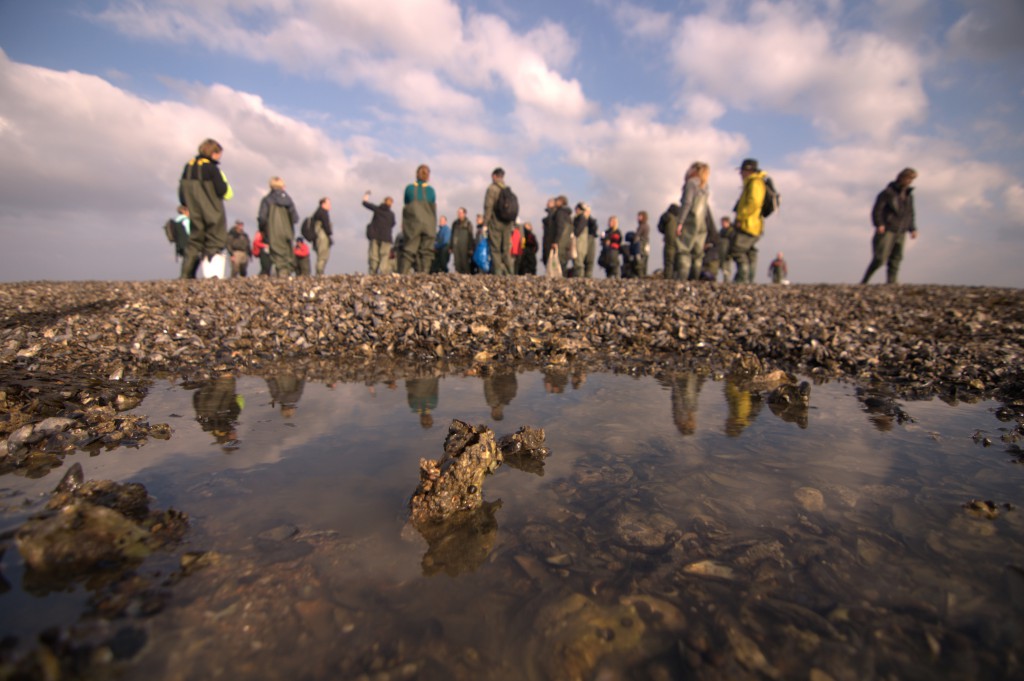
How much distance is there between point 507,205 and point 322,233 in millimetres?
7907

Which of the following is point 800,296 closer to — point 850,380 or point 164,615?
point 850,380

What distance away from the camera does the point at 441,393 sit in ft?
16.5

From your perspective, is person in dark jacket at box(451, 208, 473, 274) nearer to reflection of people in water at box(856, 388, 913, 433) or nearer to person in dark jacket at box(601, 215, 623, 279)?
person in dark jacket at box(601, 215, 623, 279)

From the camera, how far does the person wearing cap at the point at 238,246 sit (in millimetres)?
17219

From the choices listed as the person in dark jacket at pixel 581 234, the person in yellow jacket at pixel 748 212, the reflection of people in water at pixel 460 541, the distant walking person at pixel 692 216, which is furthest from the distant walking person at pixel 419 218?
the reflection of people in water at pixel 460 541

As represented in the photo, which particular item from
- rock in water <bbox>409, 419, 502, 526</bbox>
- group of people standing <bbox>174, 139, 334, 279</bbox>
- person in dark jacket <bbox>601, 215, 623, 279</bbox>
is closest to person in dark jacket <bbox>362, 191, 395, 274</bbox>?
group of people standing <bbox>174, 139, 334, 279</bbox>

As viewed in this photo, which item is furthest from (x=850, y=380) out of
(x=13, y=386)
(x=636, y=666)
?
(x=13, y=386)

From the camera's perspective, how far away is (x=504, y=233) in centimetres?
1317

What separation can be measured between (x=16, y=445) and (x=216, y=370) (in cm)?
297

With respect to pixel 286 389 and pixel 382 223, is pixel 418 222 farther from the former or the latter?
pixel 286 389

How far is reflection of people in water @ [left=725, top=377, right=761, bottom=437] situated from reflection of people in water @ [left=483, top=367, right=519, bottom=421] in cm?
208

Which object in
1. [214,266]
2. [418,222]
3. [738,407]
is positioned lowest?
[738,407]

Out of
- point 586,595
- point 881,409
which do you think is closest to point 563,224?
point 881,409

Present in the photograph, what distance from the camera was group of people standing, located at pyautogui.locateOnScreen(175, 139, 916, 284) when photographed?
1076cm
